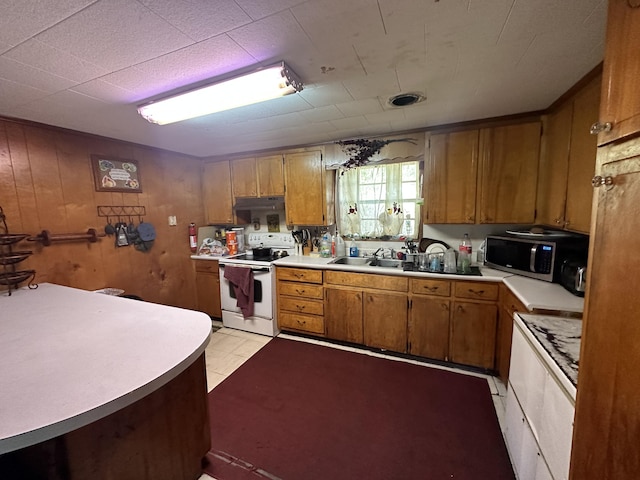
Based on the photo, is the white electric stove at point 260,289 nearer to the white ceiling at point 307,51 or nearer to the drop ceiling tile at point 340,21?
the white ceiling at point 307,51

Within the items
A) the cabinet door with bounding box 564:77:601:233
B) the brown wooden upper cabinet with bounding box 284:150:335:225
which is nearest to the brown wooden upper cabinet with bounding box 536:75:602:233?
the cabinet door with bounding box 564:77:601:233

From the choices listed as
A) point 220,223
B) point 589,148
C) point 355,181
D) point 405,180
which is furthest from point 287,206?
point 589,148

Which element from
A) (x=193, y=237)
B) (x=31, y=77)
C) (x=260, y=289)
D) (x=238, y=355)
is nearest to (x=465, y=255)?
(x=260, y=289)

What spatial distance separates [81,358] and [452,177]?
2.83 meters

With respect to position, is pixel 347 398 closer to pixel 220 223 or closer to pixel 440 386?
pixel 440 386

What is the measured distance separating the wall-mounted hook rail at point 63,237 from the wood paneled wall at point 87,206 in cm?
4

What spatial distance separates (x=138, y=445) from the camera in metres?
1.05

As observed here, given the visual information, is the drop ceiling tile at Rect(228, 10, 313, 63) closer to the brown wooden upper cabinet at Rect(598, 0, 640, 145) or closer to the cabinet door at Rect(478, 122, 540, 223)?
the brown wooden upper cabinet at Rect(598, 0, 640, 145)

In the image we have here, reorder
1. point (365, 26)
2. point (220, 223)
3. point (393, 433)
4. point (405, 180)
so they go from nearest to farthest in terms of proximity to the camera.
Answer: point (365, 26) < point (393, 433) < point (405, 180) < point (220, 223)

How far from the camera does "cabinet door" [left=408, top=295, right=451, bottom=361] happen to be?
2367 mm

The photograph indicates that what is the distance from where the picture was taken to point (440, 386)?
215cm

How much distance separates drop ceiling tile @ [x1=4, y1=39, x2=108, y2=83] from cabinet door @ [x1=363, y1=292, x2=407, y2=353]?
2.56m

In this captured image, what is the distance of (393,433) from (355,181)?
7.95 feet

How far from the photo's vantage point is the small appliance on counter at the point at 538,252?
187 cm
